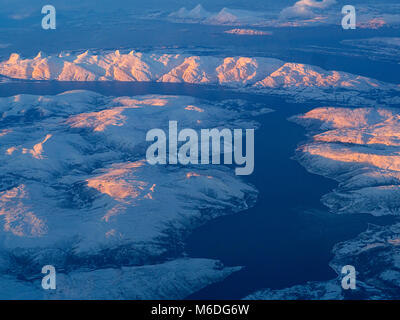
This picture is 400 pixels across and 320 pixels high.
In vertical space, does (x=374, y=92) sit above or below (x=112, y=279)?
above

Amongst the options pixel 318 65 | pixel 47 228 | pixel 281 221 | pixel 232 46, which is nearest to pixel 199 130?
pixel 281 221

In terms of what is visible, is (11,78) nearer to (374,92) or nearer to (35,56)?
(35,56)

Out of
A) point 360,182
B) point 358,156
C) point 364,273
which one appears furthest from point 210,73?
point 364,273

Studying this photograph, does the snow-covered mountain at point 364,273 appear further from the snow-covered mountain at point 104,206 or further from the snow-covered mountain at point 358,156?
the snow-covered mountain at point 104,206

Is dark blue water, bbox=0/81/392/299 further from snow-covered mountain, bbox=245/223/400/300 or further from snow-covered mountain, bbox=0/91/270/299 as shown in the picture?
snow-covered mountain, bbox=0/91/270/299

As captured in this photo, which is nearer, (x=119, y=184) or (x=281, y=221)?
(x=281, y=221)

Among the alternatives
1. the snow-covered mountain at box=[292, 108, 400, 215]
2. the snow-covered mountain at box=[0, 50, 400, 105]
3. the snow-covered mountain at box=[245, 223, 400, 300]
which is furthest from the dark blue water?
the snow-covered mountain at box=[0, 50, 400, 105]

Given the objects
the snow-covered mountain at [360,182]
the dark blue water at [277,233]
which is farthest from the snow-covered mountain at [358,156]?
the dark blue water at [277,233]
